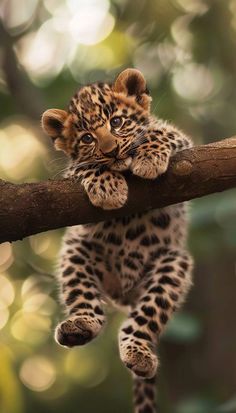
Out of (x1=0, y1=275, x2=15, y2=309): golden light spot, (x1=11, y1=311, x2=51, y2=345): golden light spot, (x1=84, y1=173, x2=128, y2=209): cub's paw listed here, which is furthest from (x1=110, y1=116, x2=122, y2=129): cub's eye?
(x1=0, y1=275, x2=15, y2=309): golden light spot

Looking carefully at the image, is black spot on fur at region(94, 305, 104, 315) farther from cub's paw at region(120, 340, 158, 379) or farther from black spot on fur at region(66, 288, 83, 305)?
cub's paw at region(120, 340, 158, 379)

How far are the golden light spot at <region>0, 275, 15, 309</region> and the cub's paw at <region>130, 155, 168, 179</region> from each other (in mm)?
5577

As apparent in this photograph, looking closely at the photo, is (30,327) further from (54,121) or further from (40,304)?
(54,121)

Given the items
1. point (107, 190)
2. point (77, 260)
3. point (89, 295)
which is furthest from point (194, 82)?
point (107, 190)

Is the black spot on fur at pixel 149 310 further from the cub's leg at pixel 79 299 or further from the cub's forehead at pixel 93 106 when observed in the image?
the cub's forehead at pixel 93 106

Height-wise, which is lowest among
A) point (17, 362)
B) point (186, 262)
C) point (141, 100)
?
point (17, 362)

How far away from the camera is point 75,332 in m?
5.32

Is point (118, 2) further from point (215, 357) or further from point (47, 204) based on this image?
point (47, 204)

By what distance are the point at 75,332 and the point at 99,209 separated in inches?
32.9

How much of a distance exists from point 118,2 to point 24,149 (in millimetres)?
2202

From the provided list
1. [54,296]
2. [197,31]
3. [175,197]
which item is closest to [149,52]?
[197,31]

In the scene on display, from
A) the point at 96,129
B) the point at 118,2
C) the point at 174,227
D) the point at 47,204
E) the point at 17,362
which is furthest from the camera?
the point at 118,2

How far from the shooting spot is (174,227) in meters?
6.31

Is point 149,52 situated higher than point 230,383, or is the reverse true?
point 149,52
